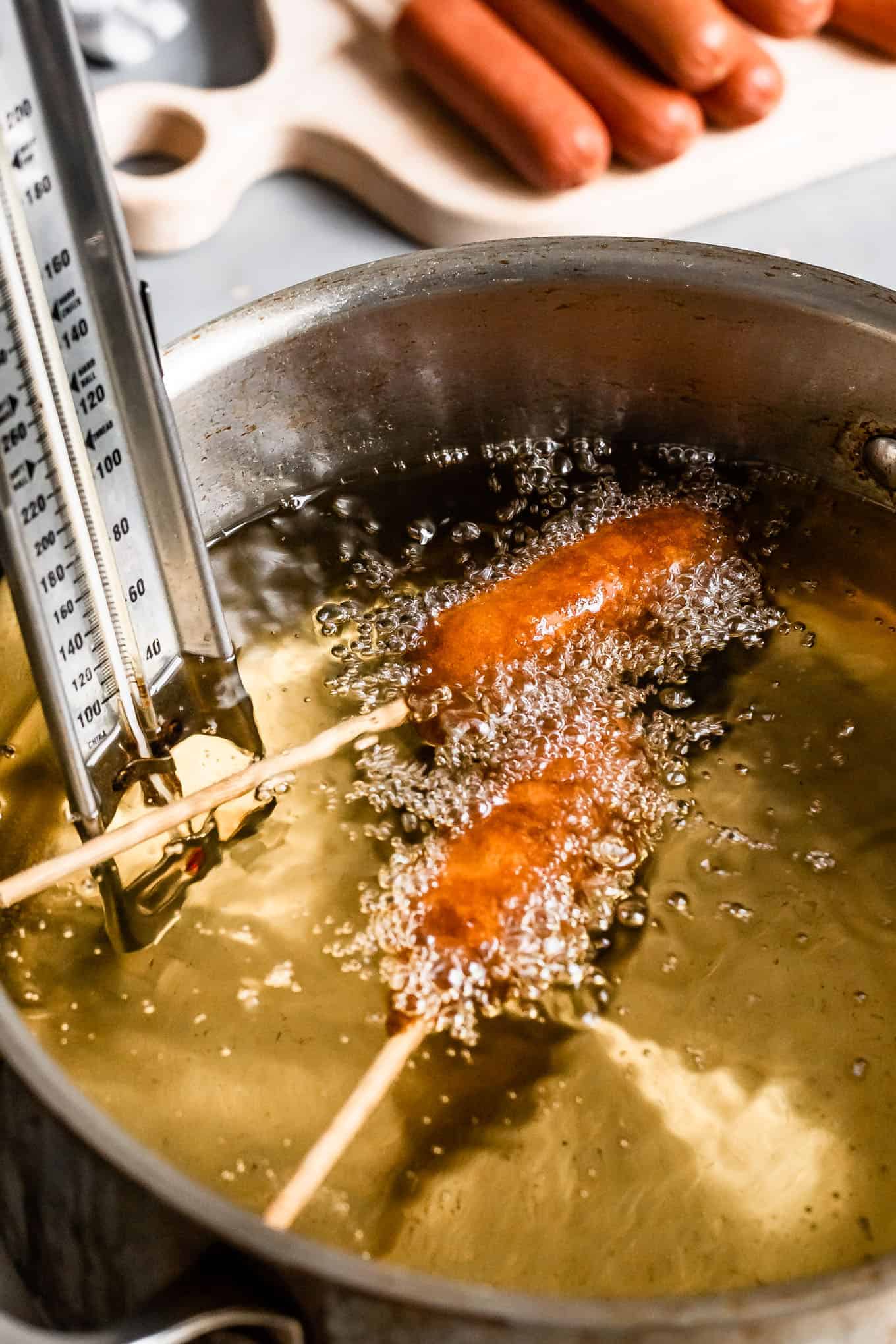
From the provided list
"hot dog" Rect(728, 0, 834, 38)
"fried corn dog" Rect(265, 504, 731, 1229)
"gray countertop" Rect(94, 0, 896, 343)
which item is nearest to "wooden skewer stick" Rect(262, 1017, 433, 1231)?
"fried corn dog" Rect(265, 504, 731, 1229)

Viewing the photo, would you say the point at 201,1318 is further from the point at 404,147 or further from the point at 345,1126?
the point at 404,147

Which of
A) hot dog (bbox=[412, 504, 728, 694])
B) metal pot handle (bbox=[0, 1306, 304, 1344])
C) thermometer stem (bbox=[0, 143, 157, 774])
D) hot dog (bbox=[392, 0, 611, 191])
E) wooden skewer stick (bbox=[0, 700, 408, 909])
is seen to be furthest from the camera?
hot dog (bbox=[392, 0, 611, 191])

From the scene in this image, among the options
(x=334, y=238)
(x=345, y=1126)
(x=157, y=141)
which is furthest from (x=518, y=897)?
(x=157, y=141)

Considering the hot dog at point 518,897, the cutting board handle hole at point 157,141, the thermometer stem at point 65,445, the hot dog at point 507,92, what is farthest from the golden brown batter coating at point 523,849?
the cutting board handle hole at point 157,141

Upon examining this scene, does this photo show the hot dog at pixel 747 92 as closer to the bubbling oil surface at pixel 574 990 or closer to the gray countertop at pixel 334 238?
the gray countertop at pixel 334 238

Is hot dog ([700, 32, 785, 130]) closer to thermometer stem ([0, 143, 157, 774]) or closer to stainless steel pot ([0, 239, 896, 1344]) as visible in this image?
stainless steel pot ([0, 239, 896, 1344])

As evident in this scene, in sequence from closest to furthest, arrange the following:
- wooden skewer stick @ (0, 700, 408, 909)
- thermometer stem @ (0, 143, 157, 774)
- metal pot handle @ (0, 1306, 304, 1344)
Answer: metal pot handle @ (0, 1306, 304, 1344) < thermometer stem @ (0, 143, 157, 774) < wooden skewer stick @ (0, 700, 408, 909)

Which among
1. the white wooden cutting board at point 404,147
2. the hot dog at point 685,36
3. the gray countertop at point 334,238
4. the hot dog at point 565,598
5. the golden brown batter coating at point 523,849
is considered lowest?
the golden brown batter coating at point 523,849
